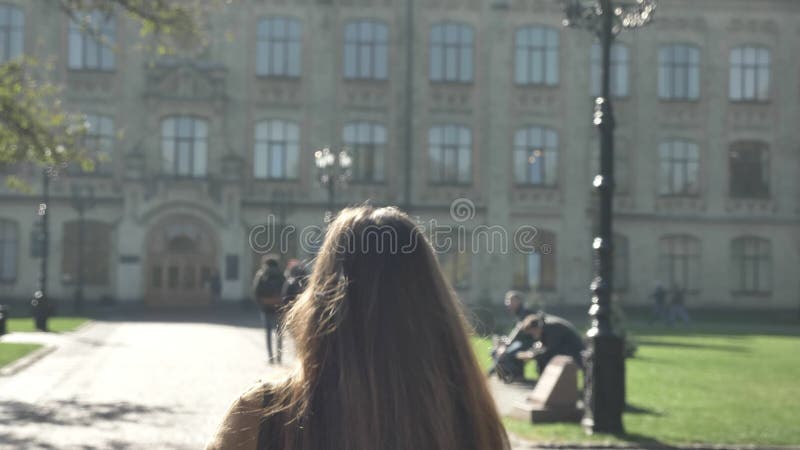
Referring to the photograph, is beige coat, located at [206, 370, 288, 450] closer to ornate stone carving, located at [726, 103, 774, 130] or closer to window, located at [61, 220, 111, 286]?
window, located at [61, 220, 111, 286]

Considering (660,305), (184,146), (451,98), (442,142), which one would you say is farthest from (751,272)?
(184,146)

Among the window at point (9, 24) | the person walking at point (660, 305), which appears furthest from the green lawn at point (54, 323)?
the person walking at point (660, 305)

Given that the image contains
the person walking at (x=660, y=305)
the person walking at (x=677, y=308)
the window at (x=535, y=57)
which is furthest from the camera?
the window at (x=535, y=57)

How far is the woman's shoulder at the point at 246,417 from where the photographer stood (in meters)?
2.66

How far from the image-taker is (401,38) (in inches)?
1742

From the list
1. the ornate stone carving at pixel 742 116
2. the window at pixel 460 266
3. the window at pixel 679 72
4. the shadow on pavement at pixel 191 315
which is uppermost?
the window at pixel 679 72

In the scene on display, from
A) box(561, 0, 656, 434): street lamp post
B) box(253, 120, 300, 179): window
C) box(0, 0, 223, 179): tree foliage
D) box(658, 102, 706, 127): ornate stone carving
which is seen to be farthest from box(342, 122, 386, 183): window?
box(561, 0, 656, 434): street lamp post

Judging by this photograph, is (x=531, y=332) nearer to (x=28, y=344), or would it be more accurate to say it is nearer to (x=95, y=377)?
(x=95, y=377)

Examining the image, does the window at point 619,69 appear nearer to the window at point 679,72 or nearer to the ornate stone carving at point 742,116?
the window at point 679,72

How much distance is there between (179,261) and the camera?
4216 cm

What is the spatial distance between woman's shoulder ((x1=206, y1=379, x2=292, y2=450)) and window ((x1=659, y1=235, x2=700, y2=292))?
1726 inches

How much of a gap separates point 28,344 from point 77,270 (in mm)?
19620

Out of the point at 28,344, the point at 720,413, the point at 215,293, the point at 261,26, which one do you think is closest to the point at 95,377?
Answer: the point at 28,344

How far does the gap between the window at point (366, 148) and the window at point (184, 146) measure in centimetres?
577
